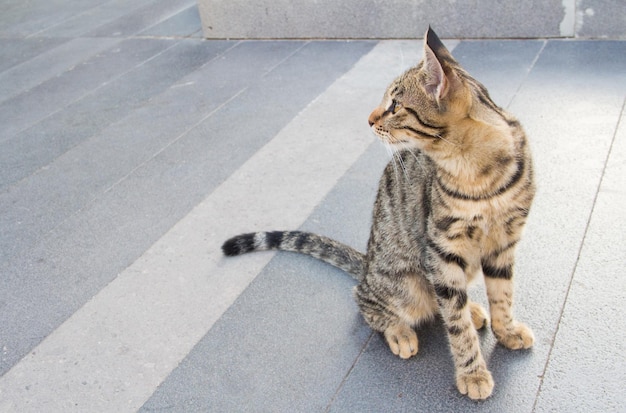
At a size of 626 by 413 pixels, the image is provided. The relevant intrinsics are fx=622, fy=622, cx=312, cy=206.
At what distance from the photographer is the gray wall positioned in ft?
16.7

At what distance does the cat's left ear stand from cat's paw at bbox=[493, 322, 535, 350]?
1.09 m

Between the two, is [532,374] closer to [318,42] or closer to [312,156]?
[312,156]

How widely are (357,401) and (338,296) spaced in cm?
66

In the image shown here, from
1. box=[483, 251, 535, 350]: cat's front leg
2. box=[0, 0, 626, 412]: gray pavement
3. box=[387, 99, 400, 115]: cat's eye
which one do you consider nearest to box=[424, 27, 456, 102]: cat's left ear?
box=[387, 99, 400, 115]: cat's eye

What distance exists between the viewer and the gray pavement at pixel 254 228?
2.65 metres

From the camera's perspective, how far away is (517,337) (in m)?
2.65

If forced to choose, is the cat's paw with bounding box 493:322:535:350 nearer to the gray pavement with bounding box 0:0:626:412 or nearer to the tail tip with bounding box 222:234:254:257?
the gray pavement with bounding box 0:0:626:412

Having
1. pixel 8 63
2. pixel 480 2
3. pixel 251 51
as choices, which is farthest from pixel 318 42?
pixel 8 63

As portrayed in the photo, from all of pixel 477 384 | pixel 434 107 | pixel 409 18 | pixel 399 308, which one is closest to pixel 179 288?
pixel 399 308

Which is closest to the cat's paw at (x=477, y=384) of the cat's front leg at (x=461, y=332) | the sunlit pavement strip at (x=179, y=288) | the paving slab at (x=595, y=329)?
the cat's front leg at (x=461, y=332)

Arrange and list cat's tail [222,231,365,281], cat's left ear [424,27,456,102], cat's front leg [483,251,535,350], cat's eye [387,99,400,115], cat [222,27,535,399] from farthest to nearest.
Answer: cat's tail [222,231,365,281] < cat's front leg [483,251,535,350] < cat's eye [387,99,400,115] < cat [222,27,535,399] < cat's left ear [424,27,456,102]

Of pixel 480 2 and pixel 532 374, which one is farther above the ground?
pixel 480 2

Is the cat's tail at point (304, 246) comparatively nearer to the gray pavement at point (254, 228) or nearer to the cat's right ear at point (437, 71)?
the gray pavement at point (254, 228)

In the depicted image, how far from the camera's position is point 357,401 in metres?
2.54
